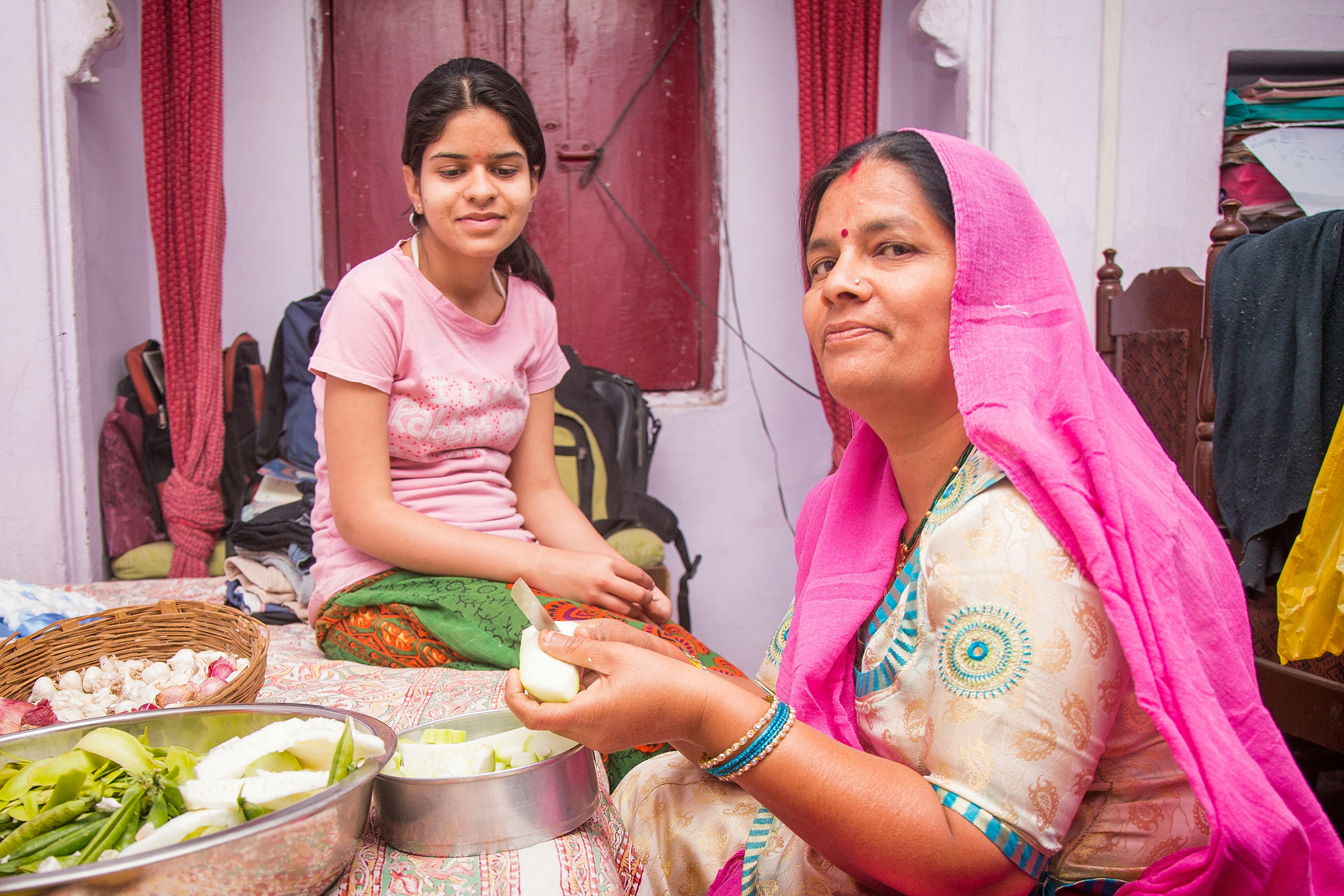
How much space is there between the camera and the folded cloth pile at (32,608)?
158 cm

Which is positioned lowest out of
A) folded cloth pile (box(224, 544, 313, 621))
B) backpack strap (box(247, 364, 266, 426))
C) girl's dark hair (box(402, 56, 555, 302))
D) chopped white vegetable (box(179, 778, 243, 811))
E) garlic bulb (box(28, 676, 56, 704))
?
folded cloth pile (box(224, 544, 313, 621))

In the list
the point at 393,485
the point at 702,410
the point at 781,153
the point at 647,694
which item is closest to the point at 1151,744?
the point at 647,694

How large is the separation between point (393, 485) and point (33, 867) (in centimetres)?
110

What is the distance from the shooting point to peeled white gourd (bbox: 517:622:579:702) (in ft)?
2.69

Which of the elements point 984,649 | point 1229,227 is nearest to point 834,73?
point 1229,227

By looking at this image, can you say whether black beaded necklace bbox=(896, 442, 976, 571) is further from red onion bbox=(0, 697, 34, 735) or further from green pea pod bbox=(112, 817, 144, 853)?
red onion bbox=(0, 697, 34, 735)

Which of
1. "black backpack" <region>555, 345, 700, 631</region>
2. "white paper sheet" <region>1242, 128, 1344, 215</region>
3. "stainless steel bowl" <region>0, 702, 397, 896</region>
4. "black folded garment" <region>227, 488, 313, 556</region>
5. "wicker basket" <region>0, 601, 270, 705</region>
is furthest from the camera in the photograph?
"black backpack" <region>555, 345, 700, 631</region>

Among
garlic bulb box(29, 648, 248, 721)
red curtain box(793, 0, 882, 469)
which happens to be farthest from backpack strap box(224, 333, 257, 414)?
red curtain box(793, 0, 882, 469)

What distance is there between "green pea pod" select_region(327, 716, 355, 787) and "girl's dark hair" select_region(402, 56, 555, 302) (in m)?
1.24

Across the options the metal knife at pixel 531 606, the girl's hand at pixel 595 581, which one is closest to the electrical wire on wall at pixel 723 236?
the girl's hand at pixel 595 581

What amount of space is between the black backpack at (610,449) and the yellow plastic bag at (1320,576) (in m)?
1.69

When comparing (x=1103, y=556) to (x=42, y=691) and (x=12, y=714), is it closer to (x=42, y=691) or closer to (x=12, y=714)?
(x=12, y=714)

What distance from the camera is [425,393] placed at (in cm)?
168

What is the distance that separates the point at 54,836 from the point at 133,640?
31.7 inches
